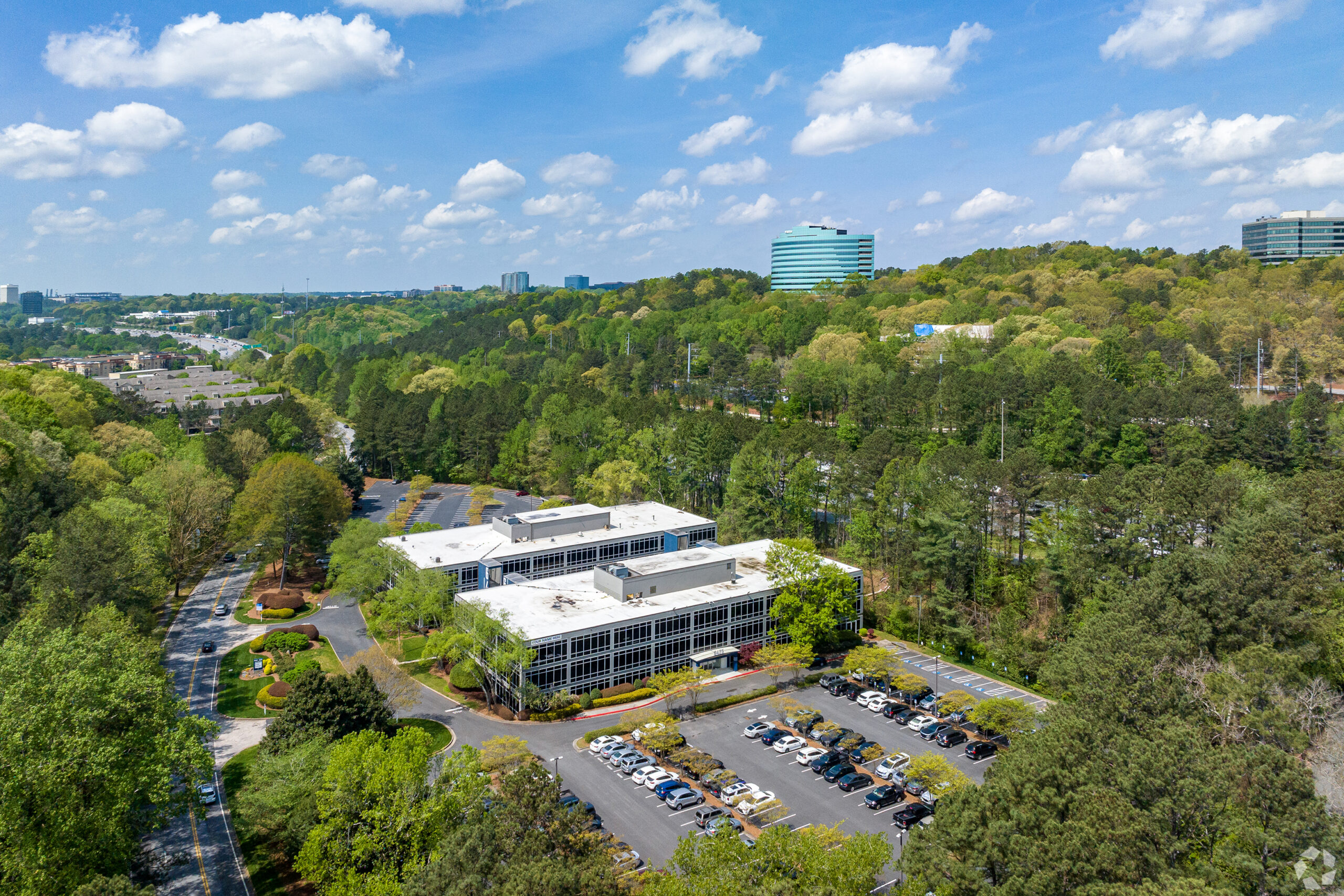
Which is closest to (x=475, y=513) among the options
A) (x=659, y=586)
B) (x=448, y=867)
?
(x=659, y=586)

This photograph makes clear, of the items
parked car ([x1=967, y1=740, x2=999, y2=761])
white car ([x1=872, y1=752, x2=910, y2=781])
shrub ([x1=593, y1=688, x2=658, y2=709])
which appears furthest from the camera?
shrub ([x1=593, y1=688, x2=658, y2=709])

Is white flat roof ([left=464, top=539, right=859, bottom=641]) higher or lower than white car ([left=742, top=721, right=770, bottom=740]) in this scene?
higher

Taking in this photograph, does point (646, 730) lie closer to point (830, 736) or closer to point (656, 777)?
point (656, 777)

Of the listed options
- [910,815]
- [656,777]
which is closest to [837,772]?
[910,815]

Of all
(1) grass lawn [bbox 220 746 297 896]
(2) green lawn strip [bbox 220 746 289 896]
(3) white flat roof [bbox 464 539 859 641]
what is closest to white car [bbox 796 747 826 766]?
(3) white flat roof [bbox 464 539 859 641]

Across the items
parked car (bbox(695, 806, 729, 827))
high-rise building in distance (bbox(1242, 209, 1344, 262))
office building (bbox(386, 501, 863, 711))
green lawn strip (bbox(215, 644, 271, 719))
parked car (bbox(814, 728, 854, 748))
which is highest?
high-rise building in distance (bbox(1242, 209, 1344, 262))

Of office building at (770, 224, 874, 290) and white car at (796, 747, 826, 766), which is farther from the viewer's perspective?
office building at (770, 224, 874, 290)

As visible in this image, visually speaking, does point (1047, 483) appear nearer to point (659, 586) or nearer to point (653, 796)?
point (659, 586)

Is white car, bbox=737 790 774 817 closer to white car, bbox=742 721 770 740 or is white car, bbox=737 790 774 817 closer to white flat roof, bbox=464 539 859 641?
white car, bbox=742 721 770 740
